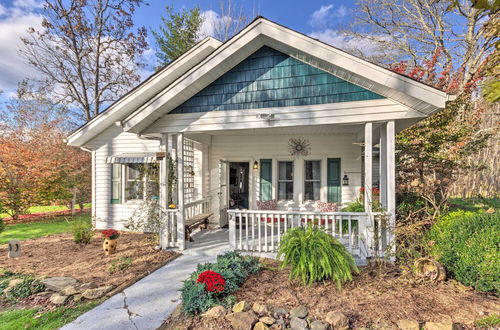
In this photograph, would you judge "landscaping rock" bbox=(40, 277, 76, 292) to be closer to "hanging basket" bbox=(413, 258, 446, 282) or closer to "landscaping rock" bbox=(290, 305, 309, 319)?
"landscaping rock" bbox=(290, 305, 309, 319)

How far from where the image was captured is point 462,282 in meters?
3.48

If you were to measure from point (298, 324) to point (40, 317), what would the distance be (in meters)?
3.38

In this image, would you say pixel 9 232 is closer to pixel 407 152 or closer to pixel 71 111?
pixel 71 111

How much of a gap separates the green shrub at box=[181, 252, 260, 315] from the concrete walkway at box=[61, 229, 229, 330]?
380mm

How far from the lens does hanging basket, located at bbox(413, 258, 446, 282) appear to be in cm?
355

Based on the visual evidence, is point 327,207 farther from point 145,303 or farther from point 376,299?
point 145,303

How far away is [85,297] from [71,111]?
1513cm

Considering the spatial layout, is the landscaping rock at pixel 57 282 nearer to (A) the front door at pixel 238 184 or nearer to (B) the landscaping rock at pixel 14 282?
(B) the landscaping rock at pixel 14 282

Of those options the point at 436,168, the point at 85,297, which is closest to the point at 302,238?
the point at 85,297

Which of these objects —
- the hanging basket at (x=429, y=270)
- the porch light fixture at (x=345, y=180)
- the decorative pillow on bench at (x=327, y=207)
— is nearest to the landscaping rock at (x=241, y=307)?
the hanging basket at (x=429, y=270)

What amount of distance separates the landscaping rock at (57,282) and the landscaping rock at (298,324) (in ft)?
12.1

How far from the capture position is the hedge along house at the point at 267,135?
14.3 feet

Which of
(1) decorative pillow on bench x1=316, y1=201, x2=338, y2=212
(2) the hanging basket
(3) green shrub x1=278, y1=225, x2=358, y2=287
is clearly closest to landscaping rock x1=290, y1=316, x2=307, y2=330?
(3) green shrub x1=278, y1=225, x2=358, y2=287

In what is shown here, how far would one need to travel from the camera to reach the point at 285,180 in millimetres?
7652
